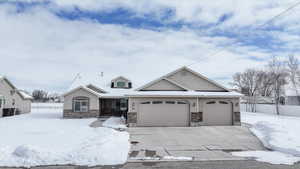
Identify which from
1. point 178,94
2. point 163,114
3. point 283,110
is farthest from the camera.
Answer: point 283,110

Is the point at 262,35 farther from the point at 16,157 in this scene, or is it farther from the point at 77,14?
the point at 16,157

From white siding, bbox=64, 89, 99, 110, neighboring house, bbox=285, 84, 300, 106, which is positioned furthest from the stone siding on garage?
neighboring house, bbox=285, 84, 300, 106

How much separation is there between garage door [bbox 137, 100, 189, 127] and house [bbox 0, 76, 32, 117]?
1646cm

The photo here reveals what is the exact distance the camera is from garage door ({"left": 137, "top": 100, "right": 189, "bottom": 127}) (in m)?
16.3

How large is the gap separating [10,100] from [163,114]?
19020 millimetres

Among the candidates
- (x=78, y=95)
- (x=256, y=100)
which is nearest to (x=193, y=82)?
(x=78, y=95)

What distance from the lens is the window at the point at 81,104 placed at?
2203 cm

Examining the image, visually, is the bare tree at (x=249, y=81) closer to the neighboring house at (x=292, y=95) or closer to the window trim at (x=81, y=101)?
the neighboring house at (x=292, y=95)

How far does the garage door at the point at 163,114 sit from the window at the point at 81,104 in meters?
8.56

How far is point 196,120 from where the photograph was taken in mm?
16578

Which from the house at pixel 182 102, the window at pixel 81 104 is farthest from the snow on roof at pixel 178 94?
the window at pixel 81 104

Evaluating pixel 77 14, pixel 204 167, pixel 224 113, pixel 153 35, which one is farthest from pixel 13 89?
pixel 204 167

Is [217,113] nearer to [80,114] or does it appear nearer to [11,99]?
[80,114]

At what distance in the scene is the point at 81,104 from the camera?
22.2 metres
